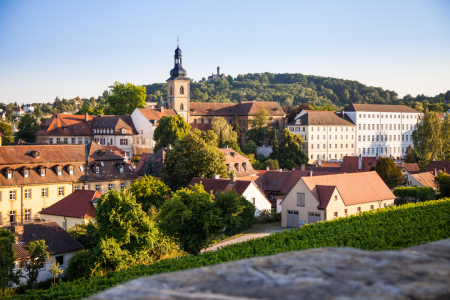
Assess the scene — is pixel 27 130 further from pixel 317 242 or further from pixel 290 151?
pixel 317 242

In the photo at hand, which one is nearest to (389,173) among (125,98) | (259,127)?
(259,127)

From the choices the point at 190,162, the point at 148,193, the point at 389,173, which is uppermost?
the point at 190,162

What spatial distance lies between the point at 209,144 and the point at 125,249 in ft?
95.3

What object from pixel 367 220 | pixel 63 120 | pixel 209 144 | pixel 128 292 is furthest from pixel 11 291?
pixel 63 120

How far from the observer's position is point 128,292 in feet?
6.73

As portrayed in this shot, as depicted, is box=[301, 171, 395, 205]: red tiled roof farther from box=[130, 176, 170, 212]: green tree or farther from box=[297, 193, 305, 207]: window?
box=[130, 176, 170, 212]: green tree

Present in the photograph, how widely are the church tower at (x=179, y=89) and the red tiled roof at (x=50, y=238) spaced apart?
261ft

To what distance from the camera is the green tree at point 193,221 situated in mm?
31547

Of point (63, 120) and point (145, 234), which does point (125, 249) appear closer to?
point (145, 234)

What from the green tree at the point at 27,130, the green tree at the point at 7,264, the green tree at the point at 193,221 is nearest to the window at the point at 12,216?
the green tree at the point at 7,264

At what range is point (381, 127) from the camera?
119688 mm

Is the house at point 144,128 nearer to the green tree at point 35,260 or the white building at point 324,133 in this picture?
the white building at point 324,133

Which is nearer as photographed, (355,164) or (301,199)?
(301,199)

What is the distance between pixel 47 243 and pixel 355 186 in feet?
104
